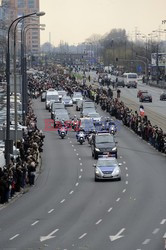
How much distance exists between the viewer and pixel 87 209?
33500 millimetres

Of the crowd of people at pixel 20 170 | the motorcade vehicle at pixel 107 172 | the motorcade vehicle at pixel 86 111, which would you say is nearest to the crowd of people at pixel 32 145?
the crowd of people at pixel 20 170

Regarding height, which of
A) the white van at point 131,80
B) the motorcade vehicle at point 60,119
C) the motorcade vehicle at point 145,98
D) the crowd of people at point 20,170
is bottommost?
the white van at point 131,80

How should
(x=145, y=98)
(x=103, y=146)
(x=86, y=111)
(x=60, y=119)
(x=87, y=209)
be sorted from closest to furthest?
(x=87, y=209) → (x=103, y=146) → (x=60, y=119) → (x=86, y=111) → (x=145, y=98)

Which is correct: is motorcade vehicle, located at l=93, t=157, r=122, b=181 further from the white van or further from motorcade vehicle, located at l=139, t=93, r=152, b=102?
the white van

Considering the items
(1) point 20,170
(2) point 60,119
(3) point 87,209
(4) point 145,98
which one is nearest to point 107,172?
(1) point 20,170

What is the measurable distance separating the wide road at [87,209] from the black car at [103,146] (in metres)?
0.61

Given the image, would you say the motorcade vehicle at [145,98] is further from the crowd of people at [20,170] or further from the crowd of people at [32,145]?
the crowd of people at [20,170]

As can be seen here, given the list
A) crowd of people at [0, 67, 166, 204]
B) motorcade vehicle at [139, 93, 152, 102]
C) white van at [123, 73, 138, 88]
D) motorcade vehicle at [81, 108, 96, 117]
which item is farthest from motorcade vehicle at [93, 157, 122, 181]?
white van at [123, 73, 138, 88]

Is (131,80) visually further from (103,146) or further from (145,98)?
(103,146)

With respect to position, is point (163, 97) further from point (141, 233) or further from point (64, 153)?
point (141, 233)

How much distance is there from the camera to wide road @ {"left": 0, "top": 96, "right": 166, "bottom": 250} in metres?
26.6

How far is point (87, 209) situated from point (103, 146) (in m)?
18.3

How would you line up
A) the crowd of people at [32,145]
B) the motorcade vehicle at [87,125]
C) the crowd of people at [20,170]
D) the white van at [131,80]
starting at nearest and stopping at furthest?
the crowd of people at [20,170] < the crowd of people at [32,145] < the motorcade vehicle at [87,125] < the white van at [131,80]

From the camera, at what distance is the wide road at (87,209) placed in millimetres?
26594
